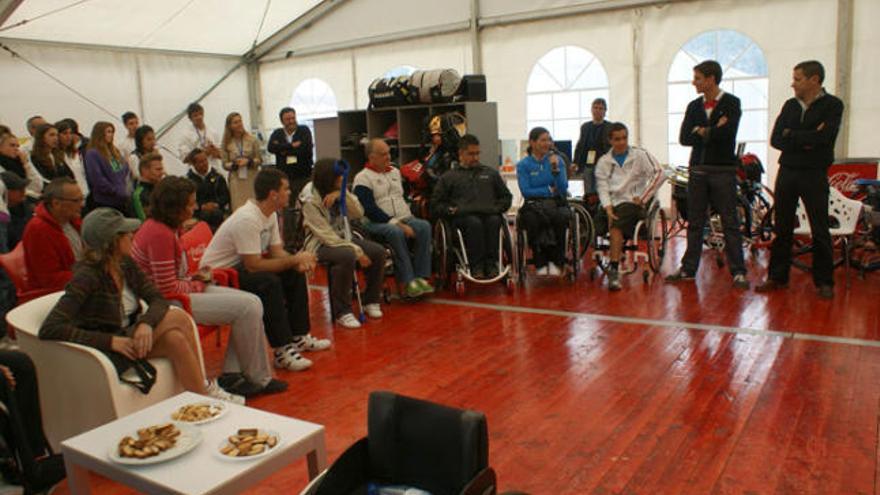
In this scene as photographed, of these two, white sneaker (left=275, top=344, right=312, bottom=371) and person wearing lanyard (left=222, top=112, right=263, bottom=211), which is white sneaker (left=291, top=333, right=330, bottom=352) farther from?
person wearing lanyard (left=222, top=112, right=263, bottom=211)

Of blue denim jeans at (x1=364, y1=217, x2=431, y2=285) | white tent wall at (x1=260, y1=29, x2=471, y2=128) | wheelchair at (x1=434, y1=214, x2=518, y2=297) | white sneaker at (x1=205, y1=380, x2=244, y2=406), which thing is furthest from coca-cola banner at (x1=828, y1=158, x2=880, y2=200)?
white sneaker at (x1=205, y1=380, x2=244, y2=406)

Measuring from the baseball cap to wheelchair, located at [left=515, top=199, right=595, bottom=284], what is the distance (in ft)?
10.5

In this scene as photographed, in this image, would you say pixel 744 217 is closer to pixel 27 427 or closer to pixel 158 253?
pixel 158 253

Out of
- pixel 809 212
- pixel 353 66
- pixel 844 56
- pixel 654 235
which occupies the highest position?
pixel 353 66

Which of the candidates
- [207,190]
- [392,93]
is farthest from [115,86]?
[392,93]

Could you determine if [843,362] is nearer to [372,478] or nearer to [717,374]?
[717,374]

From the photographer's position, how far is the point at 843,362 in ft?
11.6

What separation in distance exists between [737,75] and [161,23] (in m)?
7.06

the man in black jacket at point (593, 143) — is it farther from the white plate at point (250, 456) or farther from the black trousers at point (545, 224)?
the white plate at point (250, 456)

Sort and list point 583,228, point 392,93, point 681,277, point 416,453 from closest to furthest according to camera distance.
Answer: point 416,453 → point 681,277 → point 583,228 → point 392,93

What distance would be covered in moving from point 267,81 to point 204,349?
316 inches

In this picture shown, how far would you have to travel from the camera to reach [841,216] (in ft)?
16.3

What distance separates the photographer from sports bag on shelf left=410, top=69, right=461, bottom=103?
244 inches

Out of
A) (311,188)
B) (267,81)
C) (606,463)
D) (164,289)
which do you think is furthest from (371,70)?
(606,463)
